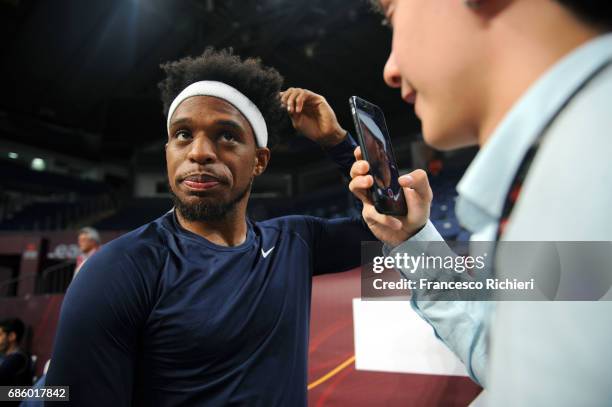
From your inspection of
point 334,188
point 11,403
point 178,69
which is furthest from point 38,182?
point 178,69

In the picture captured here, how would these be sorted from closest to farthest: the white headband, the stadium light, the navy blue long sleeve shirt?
the navy blue long sleeve shirt < the white headband < the stadium light

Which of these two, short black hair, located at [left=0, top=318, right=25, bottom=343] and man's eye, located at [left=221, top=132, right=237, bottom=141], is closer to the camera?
man's eye, located at [left=221, top=132, right=237, bottom=141]

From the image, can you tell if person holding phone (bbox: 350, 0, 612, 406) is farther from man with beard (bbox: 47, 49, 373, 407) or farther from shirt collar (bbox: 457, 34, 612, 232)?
man with beard (bbox: 47, 49, 373, 407)

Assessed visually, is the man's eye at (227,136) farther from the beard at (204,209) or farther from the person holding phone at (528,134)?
the person holding phone at (528,134)

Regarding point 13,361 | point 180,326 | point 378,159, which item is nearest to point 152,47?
point 13,361

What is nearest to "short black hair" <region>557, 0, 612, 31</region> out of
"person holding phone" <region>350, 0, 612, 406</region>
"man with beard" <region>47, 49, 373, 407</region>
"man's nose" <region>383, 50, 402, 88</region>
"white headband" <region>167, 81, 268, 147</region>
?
"person holding phone" <region>350, 0, 612, 406</region>

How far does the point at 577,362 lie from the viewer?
0.28 meters

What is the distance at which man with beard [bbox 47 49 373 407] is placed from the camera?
0.97 m

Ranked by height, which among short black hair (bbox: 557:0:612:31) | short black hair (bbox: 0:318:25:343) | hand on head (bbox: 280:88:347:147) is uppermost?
hand on head (bbox: 280:88:347:147)

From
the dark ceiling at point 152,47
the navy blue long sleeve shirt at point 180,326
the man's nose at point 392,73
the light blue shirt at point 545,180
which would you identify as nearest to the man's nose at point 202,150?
the navy blue long sleeve shirt at point 180,326

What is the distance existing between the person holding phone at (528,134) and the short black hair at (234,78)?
0.96 meters

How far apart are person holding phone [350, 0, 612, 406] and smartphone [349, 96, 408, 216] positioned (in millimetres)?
280

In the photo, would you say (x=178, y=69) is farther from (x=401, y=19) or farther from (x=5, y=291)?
(x=5, y=291)

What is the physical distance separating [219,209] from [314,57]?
9812 mm
